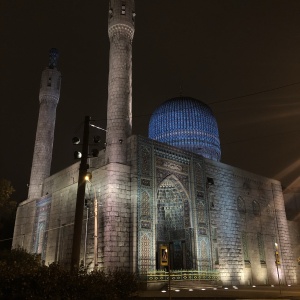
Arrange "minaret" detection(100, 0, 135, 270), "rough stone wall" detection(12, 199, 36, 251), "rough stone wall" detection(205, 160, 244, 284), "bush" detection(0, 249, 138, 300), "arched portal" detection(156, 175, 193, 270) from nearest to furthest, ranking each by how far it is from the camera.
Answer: "bush" detection(0, 249, 138, 300) → "minaret" detection(100, 0, 135, 270) → "arched portal" detection(156, 175, 193, 270) → "rough stone wall" detection(205, 160, 244, 284) → "rough stone wall" detection(12, 199, 36, 251)

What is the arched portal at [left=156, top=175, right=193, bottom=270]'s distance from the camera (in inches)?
777

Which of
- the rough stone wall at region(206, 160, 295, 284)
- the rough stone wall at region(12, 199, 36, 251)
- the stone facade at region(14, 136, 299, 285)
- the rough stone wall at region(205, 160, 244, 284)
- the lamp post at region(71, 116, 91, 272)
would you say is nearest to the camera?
the lamp post at region(71, 116, 91, 272)

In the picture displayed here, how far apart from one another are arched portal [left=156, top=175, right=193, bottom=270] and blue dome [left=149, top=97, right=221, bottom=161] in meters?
5.58

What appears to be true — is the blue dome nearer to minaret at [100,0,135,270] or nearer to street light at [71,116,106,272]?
minaret at [100,0,135,270]

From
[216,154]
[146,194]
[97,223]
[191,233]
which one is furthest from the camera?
[216,154]

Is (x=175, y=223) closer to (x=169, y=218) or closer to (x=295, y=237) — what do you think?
(x=169, y=218)

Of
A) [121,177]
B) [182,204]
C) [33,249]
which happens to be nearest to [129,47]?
[121,177]

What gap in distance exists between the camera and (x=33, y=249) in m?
22.9

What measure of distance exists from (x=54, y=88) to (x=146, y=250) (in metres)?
17.6

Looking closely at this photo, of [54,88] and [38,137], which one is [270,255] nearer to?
[38,137]

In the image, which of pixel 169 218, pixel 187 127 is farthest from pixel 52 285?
pixel 187 127

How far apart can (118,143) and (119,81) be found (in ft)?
13.4

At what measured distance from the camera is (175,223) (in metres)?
21.6

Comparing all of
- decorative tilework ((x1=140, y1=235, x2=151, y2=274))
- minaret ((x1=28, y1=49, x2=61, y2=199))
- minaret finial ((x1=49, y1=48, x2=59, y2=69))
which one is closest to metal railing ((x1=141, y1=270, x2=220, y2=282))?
decorative tilework ((x1=140, y1=235, x2=151, y2=274))
